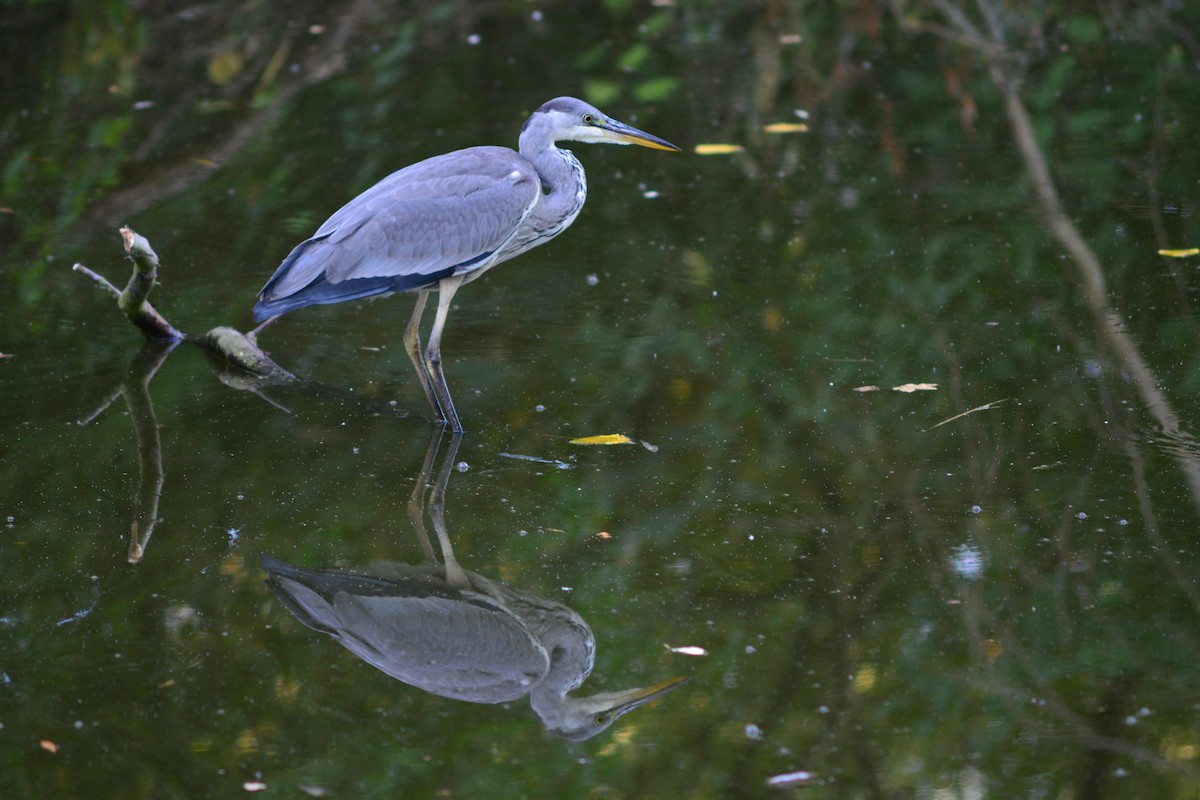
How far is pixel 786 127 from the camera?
892 cm

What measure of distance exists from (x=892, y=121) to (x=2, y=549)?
6145 millimetres

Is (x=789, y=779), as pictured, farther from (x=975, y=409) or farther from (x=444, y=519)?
(x=975, y=409)

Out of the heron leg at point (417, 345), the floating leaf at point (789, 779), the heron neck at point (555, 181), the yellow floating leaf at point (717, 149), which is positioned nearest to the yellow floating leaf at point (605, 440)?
the heron leg at point (417, 345)

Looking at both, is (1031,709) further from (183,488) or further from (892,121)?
(892,121)

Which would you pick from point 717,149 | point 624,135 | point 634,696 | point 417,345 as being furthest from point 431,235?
point 717,149

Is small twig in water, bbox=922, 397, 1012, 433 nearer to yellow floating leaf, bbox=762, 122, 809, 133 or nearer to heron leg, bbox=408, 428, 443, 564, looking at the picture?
heron leg, bbox=408, 428, 443, 564

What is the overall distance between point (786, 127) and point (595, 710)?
5878mm

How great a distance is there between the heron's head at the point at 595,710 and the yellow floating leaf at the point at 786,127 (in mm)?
5680

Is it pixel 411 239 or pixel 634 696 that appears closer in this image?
pixel 634 696

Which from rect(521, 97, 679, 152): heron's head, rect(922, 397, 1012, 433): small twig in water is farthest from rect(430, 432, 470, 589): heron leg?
rect(922, 397, 1012, 433): small twig in water

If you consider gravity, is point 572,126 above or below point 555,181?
above

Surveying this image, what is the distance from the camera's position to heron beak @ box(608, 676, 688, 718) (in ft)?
12.4

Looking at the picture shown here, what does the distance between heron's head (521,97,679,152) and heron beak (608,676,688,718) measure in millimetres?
2501

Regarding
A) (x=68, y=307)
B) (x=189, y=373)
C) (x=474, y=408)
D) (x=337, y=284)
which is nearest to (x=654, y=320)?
(x=474, y=408)
